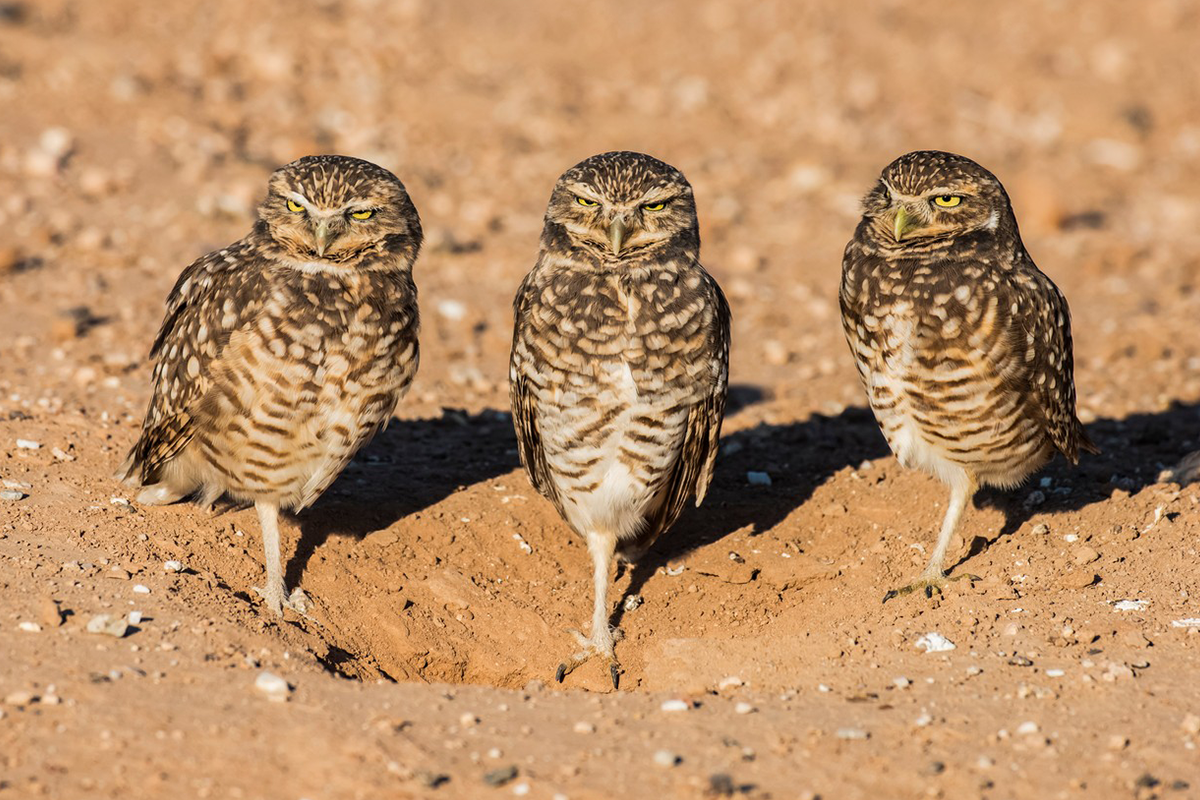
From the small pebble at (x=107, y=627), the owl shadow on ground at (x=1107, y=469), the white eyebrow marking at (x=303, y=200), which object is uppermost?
the white eyebrow marking at (x=303, y=200)

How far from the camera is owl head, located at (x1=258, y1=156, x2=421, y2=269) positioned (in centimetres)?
535

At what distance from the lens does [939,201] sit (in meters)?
Answer: 5.61

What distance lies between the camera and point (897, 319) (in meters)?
5.54

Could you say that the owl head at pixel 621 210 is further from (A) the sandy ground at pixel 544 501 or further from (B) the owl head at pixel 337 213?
(A) the sandy ground at pixel 544 501

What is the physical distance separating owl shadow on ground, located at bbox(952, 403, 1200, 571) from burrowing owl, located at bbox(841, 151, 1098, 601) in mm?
740

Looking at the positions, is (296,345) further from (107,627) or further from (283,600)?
(107,627)

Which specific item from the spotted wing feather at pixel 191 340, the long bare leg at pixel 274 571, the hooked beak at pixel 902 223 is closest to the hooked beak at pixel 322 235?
the spotted wing feather at pixel 191 340

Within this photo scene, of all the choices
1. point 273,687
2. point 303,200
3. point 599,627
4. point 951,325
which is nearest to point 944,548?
point 951,325

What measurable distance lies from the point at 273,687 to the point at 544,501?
2302 millimetres

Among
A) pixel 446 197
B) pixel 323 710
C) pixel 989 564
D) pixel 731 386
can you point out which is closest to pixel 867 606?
A: pixel 989 564

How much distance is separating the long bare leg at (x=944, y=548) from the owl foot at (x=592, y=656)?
3.92 feet

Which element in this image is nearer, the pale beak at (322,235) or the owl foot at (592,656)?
the pale beak at (322,235)

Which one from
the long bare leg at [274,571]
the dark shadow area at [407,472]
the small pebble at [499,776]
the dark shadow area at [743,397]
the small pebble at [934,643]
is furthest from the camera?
the dark shadow area at [743,397]

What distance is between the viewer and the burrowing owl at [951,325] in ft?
18.1
